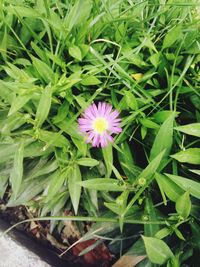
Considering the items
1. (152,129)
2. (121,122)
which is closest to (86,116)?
(121,122)

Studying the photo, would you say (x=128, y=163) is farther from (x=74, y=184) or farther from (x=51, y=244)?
(x=51, y=244)

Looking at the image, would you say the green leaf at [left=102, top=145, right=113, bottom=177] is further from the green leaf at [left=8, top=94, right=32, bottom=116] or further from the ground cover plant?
the green leaf at [left=8, top=94, right=32, bottom=116]

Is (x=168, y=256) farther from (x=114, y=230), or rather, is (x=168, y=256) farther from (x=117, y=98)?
(x=117, y=98)

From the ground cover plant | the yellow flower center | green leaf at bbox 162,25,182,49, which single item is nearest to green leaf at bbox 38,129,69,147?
the ground cover plant

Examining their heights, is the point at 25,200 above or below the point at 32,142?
below

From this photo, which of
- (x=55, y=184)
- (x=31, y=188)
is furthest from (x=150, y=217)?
(x=31, y=188)

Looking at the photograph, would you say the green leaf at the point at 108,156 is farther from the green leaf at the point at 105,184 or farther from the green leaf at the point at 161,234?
the green leaf at the point at 161,234
